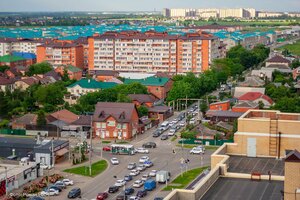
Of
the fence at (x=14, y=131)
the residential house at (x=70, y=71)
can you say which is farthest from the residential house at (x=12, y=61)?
the fence at (x=14, y=131)

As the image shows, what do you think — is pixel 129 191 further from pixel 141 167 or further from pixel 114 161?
pixel 114 161

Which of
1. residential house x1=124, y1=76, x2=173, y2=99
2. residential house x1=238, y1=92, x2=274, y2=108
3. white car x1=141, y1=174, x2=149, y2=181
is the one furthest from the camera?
residential house x1=124, y1=76, x2=173, y2=99

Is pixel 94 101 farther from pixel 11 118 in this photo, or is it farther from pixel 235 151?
pixel 235 151

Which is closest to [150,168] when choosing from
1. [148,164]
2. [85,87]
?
[148,164]

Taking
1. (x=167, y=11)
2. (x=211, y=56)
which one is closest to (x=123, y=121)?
(x=211, y=56)

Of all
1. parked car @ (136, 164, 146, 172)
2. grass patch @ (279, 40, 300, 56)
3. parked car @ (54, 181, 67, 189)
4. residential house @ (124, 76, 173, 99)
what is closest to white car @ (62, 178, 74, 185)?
parked car @ (54, 181, 67, 189)

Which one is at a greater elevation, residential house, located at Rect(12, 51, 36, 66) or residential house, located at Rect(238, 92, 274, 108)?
residential house, located at Rect(12, 51, 36, 66)

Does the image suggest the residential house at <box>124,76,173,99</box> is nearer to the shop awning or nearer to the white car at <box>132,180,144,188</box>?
the shop awning

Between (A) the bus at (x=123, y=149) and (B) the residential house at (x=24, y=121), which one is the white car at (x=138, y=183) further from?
(B) the residential house at (x=24, y=121)
